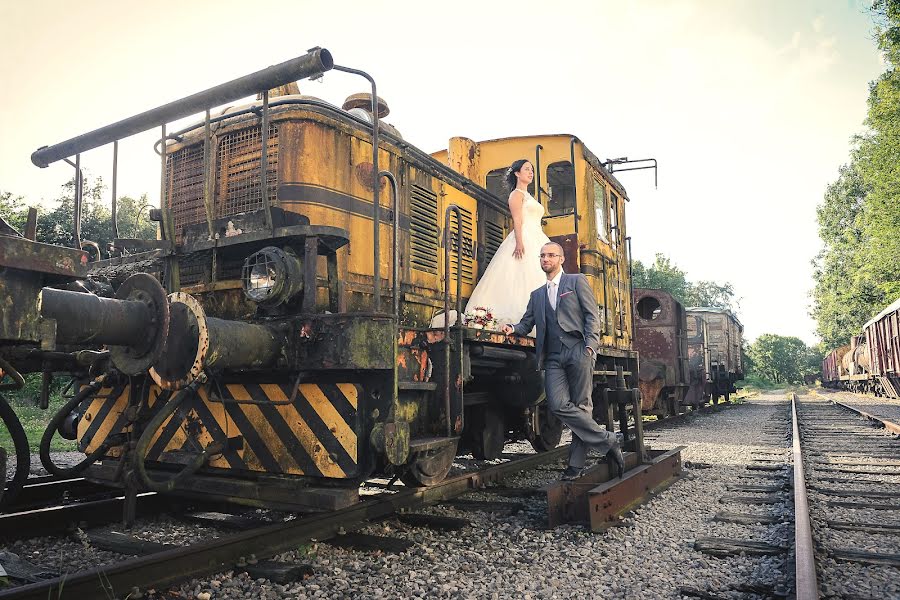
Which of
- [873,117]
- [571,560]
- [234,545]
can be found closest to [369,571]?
[234,545]

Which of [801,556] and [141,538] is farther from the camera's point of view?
[141,538]

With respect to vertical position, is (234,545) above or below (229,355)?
below

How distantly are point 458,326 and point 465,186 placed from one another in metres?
2.16

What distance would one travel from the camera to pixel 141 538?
3609 mm

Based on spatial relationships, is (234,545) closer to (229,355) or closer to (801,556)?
(229,355)

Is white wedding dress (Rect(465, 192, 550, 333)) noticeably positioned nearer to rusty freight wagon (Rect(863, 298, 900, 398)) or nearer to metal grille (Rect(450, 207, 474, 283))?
metal grille (Rect(450, 207, 474, 283))

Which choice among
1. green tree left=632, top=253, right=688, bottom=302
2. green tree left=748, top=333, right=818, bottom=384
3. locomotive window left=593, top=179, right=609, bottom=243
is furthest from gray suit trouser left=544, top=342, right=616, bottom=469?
green tree left=748, top=333, right=818, bottom=384

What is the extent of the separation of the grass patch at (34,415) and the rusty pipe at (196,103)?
362cm

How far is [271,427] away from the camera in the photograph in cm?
374

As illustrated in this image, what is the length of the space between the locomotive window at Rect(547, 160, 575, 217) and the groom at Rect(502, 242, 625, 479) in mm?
2055

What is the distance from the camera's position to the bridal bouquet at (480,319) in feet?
15.5

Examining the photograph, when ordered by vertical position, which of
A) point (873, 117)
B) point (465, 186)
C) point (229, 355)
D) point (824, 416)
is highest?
point (873, 117)

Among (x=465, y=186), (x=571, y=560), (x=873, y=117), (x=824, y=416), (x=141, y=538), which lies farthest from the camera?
(x=873, y=117)

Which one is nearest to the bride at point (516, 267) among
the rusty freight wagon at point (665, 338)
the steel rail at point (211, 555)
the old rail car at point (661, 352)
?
the steel rail at point (211, 555)
